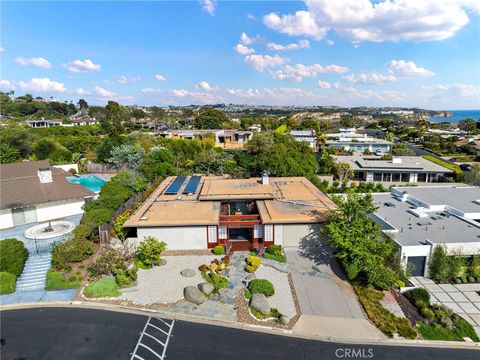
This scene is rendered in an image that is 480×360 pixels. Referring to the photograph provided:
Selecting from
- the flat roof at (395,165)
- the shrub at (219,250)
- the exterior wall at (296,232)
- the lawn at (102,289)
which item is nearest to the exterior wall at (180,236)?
the shrub at (219,250)

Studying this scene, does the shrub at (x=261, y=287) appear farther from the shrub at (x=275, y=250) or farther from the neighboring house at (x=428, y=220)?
the neighboring house at (x=428, y=220)

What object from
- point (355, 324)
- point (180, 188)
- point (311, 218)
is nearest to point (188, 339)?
point (355, 324)

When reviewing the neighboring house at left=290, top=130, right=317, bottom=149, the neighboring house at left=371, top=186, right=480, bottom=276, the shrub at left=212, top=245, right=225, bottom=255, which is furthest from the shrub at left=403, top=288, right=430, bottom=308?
the neighboring house at left=290, top=130, right=317, bottom=149

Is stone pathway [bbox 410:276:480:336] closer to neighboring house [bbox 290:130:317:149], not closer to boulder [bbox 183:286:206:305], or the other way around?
boulder [bbox 183:286:206:305]

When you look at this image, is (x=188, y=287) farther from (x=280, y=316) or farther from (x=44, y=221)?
(x=44, y=221)

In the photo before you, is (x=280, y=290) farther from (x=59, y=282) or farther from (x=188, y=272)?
(x=59, y=282)
